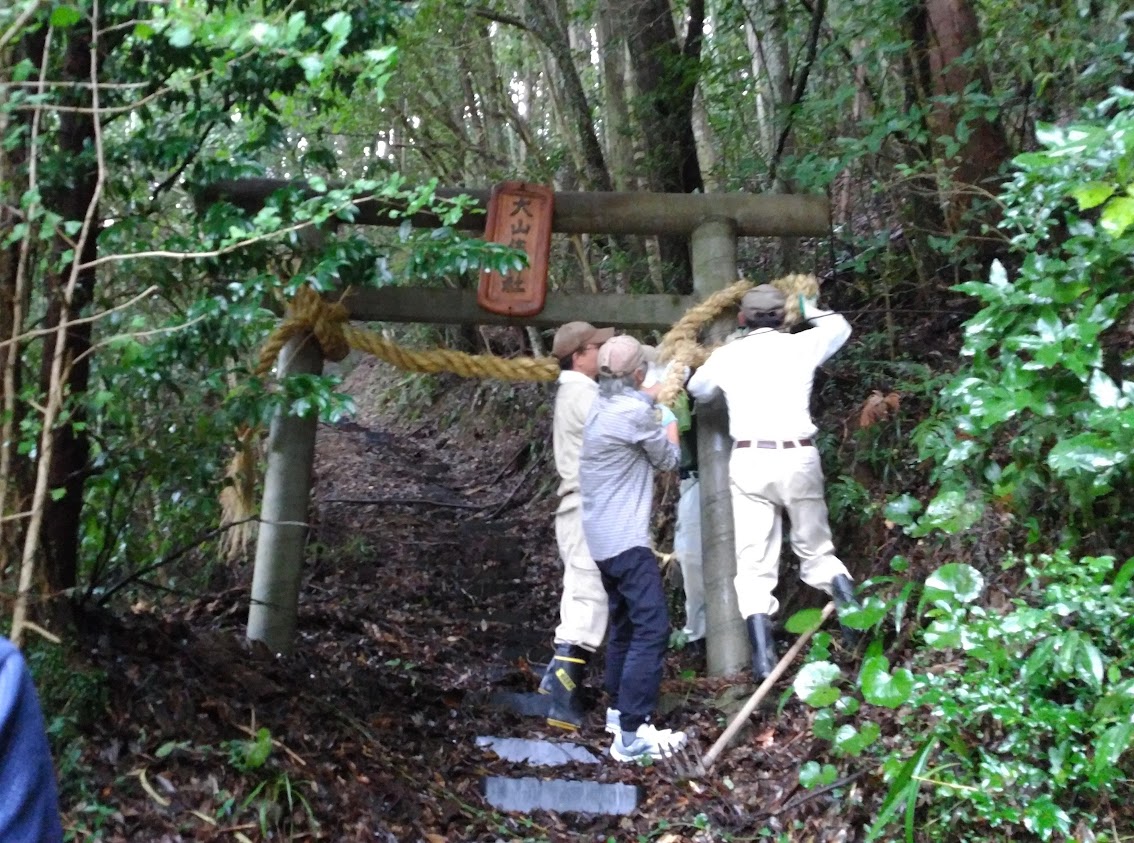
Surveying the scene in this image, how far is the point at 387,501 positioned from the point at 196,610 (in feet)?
14.7

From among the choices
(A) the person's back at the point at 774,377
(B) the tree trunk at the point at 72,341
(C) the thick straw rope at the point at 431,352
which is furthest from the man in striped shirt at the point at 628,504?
(B) the tree trunk at the point at 72,341

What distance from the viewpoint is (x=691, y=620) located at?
20.0ft

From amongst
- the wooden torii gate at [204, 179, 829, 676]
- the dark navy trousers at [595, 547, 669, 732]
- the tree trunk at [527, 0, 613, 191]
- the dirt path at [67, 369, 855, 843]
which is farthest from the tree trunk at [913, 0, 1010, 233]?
the dirt path at [67, 369, 855, 843]

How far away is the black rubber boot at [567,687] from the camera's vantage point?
17.2 ft

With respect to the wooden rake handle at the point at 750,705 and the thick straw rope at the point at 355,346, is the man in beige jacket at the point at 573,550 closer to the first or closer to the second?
the thick straw rope at the point at 355,346

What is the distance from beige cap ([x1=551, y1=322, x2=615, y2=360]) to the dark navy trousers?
1.15 meters

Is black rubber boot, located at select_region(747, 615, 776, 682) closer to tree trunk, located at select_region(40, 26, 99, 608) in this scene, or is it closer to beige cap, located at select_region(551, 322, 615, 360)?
beige cap, located at select_region(551, 322, 615, 360)

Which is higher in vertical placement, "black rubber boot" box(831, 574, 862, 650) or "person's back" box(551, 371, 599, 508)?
"person's back" box(551, 371, 599, 508)

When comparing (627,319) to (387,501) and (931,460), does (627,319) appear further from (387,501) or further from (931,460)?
(387,501)

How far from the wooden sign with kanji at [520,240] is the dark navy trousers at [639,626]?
1.45 meters

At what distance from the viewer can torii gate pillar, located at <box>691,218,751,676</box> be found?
5.41 m

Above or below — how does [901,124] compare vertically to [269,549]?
above

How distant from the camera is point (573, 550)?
552 cm

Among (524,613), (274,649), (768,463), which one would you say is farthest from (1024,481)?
(524,613)
